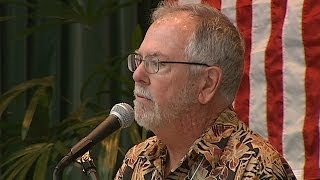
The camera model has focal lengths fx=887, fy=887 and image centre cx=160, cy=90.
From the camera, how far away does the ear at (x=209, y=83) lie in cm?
174

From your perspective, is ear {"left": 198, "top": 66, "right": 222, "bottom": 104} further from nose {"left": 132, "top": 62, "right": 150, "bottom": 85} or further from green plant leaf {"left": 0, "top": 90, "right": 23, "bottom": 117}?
green plant leaf {"left": 0, "top": 90, "right": 23, "bottom": 117}

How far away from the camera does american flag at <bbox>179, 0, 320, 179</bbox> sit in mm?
2312

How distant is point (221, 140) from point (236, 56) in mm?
169

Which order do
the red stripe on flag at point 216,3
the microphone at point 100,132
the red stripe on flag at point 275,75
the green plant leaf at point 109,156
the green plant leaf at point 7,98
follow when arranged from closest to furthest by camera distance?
the microphone at point 100,132
the red stripe on flag at point 275,75
the green plant leaf at point 109,156
the red stripe on flag at point 216,3
the green plant leaf at point 7,98

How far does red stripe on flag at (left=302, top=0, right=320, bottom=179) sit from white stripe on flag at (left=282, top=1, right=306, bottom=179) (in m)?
0.02

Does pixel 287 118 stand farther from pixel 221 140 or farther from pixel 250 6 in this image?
pixel 221 140

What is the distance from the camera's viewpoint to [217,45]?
1724mm

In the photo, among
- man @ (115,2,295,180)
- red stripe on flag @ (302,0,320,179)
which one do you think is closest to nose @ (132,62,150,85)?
man @ (115,2,295,180)

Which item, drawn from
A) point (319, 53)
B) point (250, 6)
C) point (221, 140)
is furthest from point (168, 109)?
point (250, 6)

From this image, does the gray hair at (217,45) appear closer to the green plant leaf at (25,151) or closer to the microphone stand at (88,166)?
the microphone stand at (88,166)

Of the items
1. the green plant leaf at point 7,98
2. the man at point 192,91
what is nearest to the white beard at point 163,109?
the man at point 192,91

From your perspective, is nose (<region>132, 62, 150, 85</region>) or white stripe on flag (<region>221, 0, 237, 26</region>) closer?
nose (<region>132, 62, 150, 85</region>)


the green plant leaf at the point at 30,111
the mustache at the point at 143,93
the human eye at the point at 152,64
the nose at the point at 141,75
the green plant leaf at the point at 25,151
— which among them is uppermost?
the human eye at the point at 152,64

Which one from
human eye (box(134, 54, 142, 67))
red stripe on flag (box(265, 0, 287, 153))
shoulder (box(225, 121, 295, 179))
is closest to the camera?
shoulder (box(225, 121, 295, 179))
